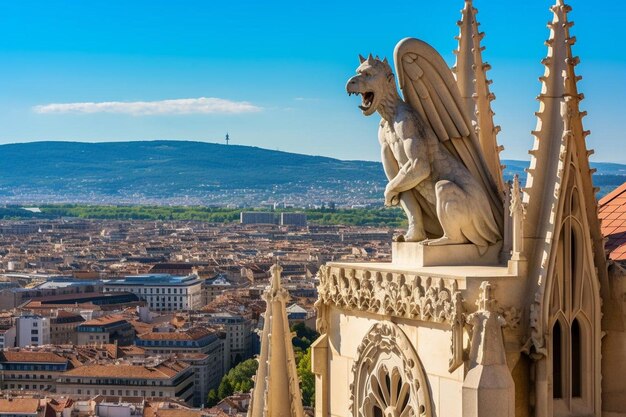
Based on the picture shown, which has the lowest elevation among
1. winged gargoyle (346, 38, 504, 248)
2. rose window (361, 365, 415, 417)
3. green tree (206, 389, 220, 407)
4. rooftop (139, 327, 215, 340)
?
green tree (206, 389, 220, 407)

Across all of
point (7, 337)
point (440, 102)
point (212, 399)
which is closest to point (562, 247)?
point (440, 102)

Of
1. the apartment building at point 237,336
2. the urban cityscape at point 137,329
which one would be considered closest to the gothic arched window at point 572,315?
the urban cityscape at point 137,329

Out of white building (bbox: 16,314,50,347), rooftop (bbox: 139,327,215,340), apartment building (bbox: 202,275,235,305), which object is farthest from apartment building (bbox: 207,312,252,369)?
apartment building (bbox: 202,275,235,305)

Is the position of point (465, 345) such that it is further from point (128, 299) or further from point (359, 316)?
point (128, 299)

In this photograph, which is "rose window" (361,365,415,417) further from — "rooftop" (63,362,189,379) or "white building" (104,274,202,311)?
"white building" (104,274,202,311)

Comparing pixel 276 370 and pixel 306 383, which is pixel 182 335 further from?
pixel 276 370

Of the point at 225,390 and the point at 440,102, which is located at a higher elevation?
the point at 440,102

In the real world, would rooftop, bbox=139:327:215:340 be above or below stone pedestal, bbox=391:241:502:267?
below

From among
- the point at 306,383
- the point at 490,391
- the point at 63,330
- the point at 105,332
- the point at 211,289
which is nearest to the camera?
the point at 490,391
